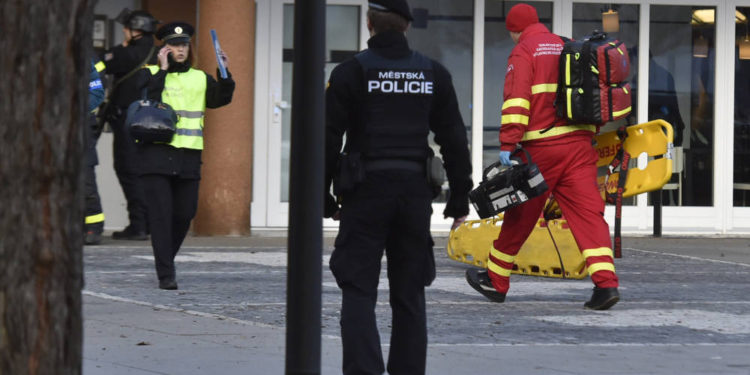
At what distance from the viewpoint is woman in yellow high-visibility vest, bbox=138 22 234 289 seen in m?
9.52

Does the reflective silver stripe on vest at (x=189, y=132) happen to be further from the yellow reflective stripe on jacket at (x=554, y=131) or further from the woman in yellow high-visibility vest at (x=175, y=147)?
the yellow reflective stripe on jacket at (x=554, y=131)

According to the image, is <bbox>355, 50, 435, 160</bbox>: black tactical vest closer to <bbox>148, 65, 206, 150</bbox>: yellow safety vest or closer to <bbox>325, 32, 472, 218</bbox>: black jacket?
<bbox>325, 32, 472, 218</bbox>: black jacket

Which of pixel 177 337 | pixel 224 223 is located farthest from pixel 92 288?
pixel 224 223

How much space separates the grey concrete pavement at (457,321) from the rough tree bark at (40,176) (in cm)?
264

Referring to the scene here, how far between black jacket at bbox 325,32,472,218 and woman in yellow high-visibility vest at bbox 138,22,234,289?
Answer: 3.68 metres

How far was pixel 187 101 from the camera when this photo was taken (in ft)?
31.8

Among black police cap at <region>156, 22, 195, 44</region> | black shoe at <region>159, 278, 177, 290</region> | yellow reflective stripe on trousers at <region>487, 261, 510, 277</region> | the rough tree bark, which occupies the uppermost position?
black police cap at <region>156, 22, 195, 44</region>

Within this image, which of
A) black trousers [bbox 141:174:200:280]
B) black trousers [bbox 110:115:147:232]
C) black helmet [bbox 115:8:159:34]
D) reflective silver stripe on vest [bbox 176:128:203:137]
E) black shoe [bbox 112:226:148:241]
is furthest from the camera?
black shoe [bbox 112:226:148:241]

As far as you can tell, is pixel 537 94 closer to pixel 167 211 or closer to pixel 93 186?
pixel 167 211

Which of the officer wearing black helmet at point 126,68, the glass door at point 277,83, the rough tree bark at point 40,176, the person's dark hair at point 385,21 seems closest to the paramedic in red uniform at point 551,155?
the person's dark hair at point 385,21

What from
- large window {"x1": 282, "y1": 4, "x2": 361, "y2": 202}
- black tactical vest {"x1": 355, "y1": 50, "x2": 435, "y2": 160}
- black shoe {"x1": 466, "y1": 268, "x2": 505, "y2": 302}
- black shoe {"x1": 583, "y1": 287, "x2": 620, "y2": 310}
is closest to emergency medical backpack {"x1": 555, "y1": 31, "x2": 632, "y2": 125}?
black shoe {"x1": 583, "y1": 287, "x2": 620, "y2": 310}

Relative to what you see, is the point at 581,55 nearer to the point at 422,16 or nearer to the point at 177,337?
the point at 177,337

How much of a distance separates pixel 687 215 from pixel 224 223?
5286 millimetres

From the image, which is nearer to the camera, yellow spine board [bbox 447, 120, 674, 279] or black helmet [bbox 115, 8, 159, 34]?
yellow spine board [bbox 447, 120, 674, 279]
